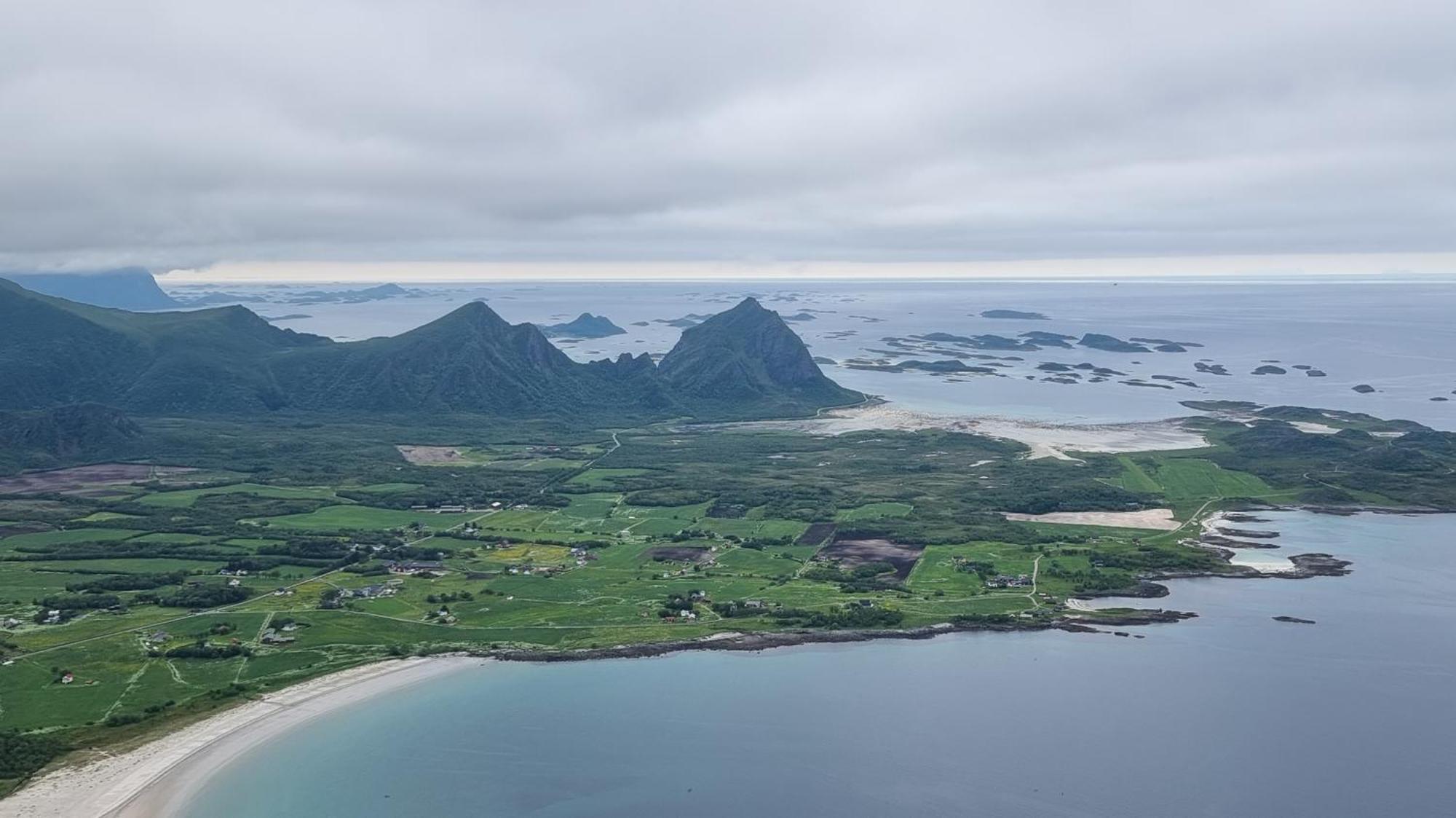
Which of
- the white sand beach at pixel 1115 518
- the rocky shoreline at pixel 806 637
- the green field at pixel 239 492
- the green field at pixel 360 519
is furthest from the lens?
the green field at pixel 239 492

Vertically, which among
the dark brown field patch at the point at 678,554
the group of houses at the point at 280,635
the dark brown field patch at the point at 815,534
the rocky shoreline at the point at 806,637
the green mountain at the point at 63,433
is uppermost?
the green mountain at the point at 63,433

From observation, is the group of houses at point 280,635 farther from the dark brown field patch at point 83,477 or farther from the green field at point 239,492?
the dark brown field patch at point 83,477

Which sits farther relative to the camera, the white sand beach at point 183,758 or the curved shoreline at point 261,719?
the curved shoreline at point 261,719

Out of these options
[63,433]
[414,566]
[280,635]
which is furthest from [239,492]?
[280,635]

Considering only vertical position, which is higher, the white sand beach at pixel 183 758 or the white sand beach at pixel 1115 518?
the white sand beach at pixel 183 758

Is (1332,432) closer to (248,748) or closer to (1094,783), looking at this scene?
(1094,783)

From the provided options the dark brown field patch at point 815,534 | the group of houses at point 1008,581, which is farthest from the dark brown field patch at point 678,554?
the group of houses at point 1008,581

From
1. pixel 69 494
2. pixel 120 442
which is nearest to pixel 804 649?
pixel 69 494

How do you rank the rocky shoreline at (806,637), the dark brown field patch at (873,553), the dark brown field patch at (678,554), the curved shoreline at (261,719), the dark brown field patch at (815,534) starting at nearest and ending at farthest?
1. the curved shoreline at (261,719)
2. the rocky shoreline at (806,637)
3. the dark brown field patch at (873,553)
4. the dark brown field patch at (678,554)
5. the dark brown field patch at (815,534)
